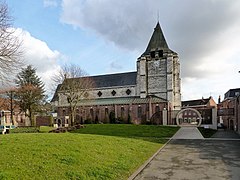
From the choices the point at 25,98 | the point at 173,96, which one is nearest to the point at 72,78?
the point at 25,98

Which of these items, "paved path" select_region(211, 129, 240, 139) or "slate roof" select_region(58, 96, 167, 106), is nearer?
"paved path" select_region(211, 129, 240, 139)

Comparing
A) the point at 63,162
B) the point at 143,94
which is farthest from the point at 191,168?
the point at 143,94

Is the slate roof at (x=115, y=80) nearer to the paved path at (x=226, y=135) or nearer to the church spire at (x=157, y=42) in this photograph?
the church spire at (x=157, y=42)

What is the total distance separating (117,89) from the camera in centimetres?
5831

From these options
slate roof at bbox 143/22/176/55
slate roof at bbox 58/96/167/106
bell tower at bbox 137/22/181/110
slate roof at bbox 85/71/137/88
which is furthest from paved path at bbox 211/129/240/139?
slate roof at bbox 143/22/176/55

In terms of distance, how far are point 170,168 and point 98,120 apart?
A: 44113mm

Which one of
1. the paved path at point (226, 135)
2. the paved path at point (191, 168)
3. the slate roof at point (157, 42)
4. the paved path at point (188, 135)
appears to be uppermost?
the slate roof at point (157, 42)

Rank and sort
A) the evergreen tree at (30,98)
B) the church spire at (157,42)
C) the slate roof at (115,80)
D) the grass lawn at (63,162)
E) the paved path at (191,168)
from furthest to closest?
1. the slate roof at (115,80)
2. the church spire at (157,42)
3. the evergreen tree at (30,98)
4. the paved path at (191,168)
5. the grass lawn at (63,162)

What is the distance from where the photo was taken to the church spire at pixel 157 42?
56.1 meters

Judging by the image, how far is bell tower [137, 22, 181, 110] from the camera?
5309cm

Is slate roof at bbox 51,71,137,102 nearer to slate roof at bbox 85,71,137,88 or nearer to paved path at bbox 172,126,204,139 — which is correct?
slate roof at bbox 85,71,137,88

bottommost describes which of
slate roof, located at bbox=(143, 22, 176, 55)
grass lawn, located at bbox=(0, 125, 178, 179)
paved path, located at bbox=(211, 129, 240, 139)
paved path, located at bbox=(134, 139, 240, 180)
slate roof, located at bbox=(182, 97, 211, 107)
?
paved path, located at bbox=(211, 129, 240, 139)

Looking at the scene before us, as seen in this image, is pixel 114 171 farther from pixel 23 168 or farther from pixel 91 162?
pixel 23 168

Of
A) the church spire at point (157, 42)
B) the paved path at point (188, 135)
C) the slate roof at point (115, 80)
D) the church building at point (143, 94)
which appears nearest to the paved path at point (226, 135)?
the paved path at point (188, 135)
